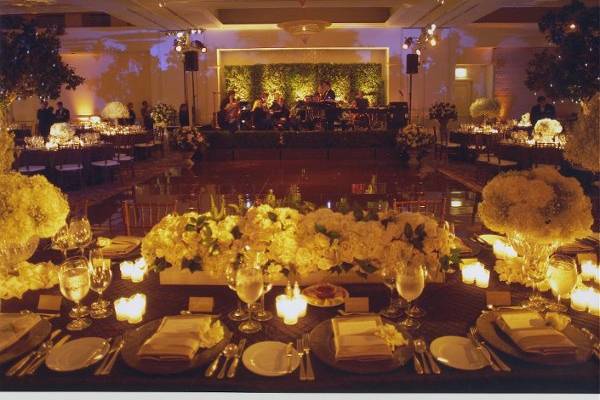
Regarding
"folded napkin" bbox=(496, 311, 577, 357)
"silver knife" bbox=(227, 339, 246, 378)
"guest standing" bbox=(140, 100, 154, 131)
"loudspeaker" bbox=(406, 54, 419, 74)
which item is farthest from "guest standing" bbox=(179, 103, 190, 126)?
"folded napkin" bbox=(496, 311, 577, 357)

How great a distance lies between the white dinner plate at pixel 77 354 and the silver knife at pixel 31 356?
2.3 inches

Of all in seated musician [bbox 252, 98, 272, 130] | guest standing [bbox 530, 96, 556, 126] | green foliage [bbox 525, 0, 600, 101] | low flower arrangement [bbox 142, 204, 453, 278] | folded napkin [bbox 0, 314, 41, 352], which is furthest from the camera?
seated musician [bbox 252, 98, 272, 130]

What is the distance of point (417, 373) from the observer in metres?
1.80

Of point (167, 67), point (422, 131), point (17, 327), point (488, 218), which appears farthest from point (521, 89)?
point (17, 327)

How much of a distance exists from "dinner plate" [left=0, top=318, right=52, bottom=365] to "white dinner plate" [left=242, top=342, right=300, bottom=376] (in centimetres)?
80

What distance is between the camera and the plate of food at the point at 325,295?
2.36 m

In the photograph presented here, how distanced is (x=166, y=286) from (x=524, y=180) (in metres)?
1.69

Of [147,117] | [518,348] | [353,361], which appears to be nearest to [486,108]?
[147,117]

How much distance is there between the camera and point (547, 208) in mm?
2229

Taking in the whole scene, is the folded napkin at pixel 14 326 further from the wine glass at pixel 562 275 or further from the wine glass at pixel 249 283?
the wine glass at pixel 562 275

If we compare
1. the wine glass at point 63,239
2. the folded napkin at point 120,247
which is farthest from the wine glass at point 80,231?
the folded napkin at point 120,247

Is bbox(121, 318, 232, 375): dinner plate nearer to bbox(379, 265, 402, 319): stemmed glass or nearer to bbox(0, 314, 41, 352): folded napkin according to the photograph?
bbox(0, 314, 41, 352): folded napkin

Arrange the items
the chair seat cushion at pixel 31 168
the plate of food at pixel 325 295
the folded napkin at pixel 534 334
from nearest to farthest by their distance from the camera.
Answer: the folded napkin at pixel 534 334 < the plate of food at pixel 325 295 < the chair seat cushion at pixel 31 168

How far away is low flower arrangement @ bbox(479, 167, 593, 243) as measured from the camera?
2217mm
